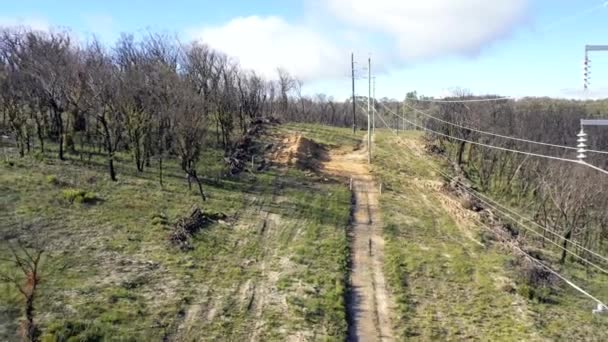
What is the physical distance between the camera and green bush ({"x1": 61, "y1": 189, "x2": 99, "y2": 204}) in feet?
90.0

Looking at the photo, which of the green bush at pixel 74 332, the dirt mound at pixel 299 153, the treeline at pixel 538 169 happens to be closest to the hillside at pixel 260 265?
the green bush at pixel 74 332

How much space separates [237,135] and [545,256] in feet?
90.5

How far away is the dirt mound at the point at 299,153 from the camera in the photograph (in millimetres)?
43375

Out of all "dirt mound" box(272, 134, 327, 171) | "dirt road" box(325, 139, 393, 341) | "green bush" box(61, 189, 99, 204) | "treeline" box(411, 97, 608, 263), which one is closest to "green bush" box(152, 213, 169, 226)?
"green bush" box(61, 189, 99, 204)

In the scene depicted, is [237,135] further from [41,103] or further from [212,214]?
[212,214]

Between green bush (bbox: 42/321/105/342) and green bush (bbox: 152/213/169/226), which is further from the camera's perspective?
green bush (bbox: 152/213/169/226)

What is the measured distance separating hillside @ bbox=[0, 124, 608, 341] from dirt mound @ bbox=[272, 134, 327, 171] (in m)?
5.44

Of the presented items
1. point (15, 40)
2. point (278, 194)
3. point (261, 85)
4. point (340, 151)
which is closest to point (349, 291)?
point (278, 194)

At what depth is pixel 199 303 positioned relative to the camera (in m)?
19.5

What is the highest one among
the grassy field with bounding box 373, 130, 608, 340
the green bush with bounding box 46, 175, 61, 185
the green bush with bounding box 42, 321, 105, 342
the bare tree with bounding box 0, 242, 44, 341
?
the green bush with bounding box 46, 175, 61, 185

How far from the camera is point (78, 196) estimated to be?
27.7 metres

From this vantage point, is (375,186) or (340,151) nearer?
(375,186)

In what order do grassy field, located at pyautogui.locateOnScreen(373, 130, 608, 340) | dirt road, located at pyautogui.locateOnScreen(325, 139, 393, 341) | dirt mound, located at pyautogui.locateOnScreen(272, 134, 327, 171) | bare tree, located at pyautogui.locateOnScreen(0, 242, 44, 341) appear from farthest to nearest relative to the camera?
dirt mound, located at pyautogui.locateOnScreen(272, 134, 327, 171) → grassy field, located at pyautogui.locateOnScreen(373, 130, 608, 340) → dirt road, located at pyautogui.locateOnScreen(325, 139, 393, 341) → bare tree, located at pyautogui.locateOnScreen(0, 242, 44, 341)

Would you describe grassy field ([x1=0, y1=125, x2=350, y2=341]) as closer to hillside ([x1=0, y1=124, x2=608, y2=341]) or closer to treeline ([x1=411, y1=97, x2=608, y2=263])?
hillside ([x1=0, y1=124, x2=608, y2=341])
